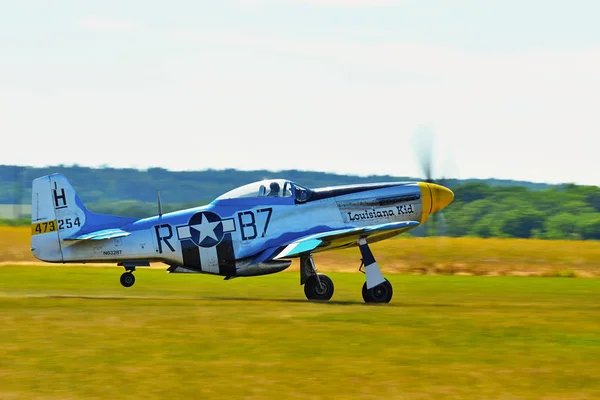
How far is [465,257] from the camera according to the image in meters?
44.5

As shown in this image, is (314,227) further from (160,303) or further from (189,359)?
(189,359)

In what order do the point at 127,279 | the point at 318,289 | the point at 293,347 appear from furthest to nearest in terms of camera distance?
the point at 127,279 → the point at 318,289 → the point at 293,347

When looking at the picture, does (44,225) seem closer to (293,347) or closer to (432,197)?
(432,197)

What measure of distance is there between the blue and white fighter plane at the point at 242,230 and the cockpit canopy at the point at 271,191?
0.02m

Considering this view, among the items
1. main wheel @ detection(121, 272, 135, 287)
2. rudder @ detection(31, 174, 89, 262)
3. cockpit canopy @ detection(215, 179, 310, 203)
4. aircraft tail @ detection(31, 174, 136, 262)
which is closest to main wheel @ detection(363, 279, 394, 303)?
cockpit canopy @ detection(215, 179, 310, 203)

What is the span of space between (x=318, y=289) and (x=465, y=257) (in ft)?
79.0

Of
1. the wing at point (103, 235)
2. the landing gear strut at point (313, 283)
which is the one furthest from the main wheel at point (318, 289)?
the wing at point (103, 235)

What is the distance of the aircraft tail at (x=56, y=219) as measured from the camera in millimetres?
21000

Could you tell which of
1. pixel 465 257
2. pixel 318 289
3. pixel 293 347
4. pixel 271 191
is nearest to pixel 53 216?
pixel 271 191

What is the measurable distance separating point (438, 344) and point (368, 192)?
867 centimetres

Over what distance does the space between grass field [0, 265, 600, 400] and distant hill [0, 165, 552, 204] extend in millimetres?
103301

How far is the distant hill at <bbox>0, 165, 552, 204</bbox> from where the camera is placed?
127 metres

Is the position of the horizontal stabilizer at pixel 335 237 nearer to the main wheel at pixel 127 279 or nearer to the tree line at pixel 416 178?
the main wheel at pixel 127 279

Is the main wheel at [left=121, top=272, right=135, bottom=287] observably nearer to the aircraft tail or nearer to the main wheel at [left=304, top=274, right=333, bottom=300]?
the aircraft tail
